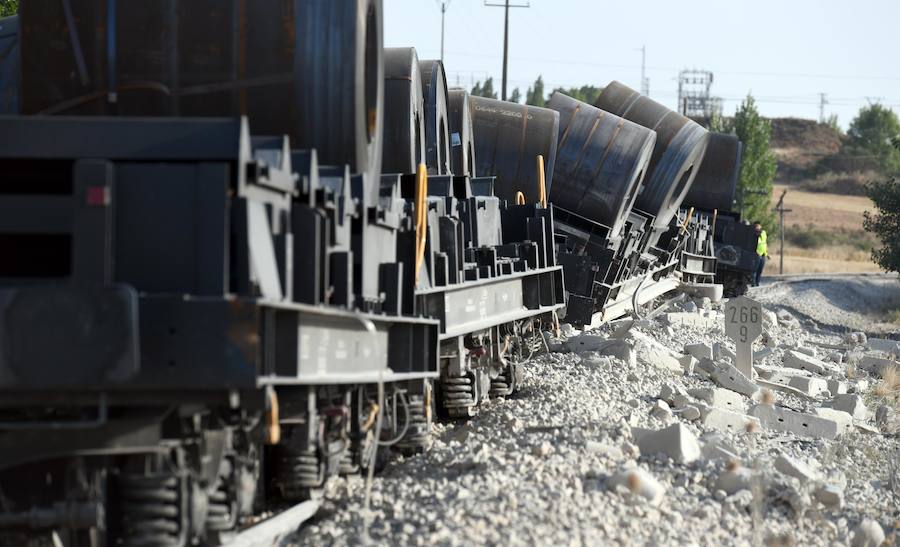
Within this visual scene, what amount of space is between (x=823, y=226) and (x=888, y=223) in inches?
2626

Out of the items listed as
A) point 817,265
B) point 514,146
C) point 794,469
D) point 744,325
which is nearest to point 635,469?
point 794,469

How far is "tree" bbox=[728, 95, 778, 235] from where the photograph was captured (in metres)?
77.9

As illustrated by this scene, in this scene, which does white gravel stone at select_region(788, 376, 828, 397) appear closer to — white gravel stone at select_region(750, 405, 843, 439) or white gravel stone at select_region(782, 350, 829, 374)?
white gravel stone at select_region(782, 350, 829, 374)

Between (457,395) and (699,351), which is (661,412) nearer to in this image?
(457,395)

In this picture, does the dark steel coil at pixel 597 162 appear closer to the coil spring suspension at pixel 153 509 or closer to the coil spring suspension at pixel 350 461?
the coil spring suspension at pixel 350 461

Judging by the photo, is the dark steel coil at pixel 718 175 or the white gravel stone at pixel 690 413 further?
the dark steel coil at pixel 718 175

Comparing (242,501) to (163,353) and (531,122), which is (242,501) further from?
(531,122)

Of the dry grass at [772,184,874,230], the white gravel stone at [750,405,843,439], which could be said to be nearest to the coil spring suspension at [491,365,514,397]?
the white gravel stone at [750,405,843,439]

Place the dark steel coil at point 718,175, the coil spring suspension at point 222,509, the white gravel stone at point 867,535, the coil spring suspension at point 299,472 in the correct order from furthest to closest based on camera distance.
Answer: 1. the dark steel coil at point 718,175
2. the white gravel stone at point 867,535
3. the coil spring suspension at point 299,472
4. the coil spring suspension at point 222,509

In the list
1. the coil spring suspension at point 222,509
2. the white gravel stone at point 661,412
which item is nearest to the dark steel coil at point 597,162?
the white gravel stone at point 661,412

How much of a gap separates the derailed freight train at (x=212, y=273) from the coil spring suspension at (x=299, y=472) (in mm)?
16

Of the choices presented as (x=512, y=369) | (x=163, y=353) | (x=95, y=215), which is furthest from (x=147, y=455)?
(x=512, y=369)

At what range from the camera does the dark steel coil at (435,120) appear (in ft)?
47.3

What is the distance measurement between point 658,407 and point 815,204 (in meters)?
112
